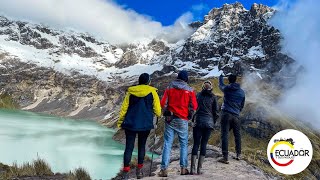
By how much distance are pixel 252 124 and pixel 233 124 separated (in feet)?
373

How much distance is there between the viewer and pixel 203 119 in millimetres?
12781

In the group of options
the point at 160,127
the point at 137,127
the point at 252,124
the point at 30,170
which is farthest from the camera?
the point at 160,127

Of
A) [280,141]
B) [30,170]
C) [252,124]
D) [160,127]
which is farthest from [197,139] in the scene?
[160,127]

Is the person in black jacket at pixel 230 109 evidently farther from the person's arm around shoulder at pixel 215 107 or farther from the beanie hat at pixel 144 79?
the beanie hat at pixel 144 79

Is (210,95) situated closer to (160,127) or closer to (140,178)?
(140,178)

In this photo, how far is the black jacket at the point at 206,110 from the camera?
503 inches

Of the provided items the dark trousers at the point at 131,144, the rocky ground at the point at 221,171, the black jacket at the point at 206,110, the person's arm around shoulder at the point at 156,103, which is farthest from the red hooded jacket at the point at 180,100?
the rocky ground at the point at 221,171

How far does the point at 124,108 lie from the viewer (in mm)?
11680

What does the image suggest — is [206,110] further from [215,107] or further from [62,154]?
[62,154]

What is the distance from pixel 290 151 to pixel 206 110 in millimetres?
3639

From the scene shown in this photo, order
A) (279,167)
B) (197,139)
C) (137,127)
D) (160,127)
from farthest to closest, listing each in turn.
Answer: (160,127) < (279,167) < (197,139) < (137,127)

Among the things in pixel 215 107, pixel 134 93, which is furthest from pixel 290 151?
pixel 134 93

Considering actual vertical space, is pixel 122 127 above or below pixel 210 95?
below

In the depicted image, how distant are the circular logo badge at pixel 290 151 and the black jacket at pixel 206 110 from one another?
2777 millimetres
